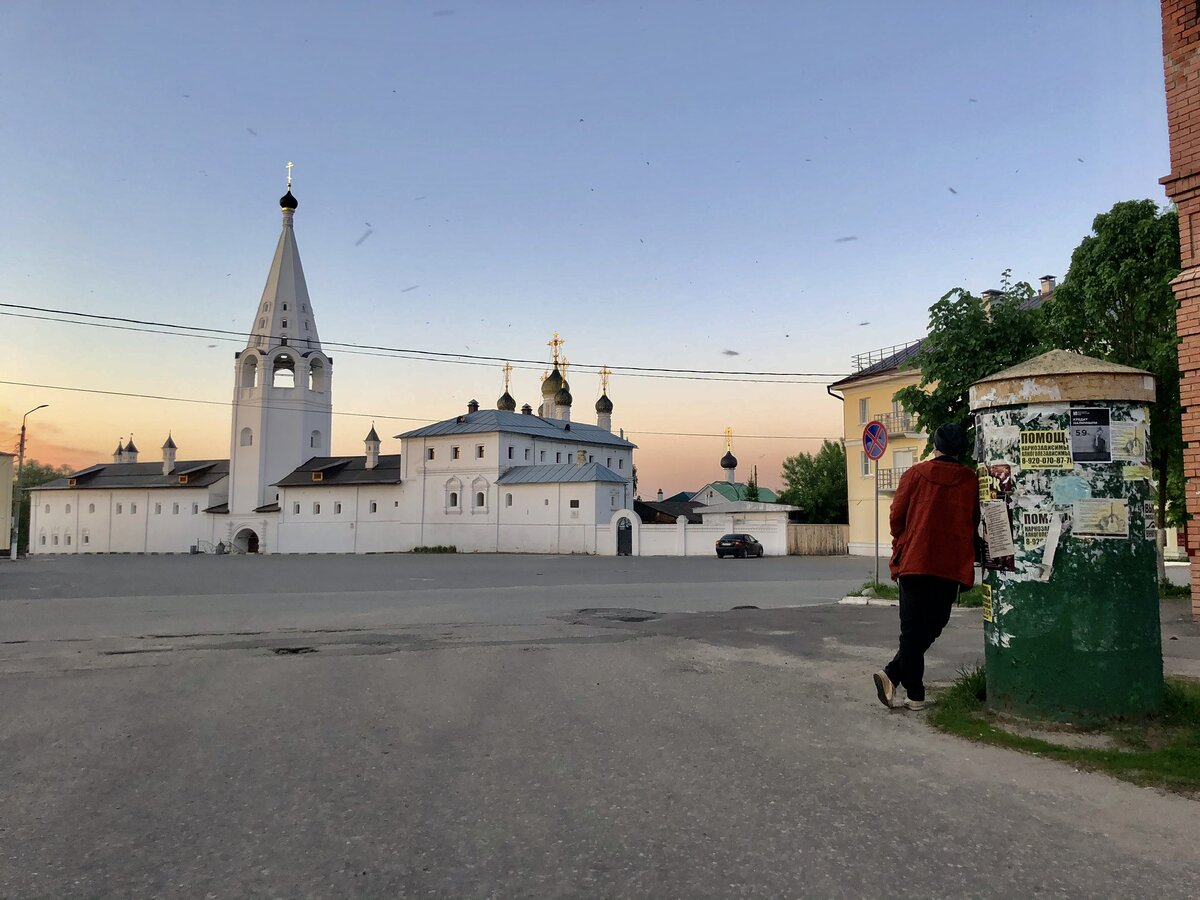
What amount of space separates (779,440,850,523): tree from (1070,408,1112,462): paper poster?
50.3 metres

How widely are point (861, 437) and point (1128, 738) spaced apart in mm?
42291

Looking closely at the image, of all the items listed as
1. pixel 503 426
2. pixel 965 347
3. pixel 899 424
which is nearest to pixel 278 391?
pixel 503 426

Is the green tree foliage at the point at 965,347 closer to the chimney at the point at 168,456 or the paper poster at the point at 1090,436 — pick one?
the paper poster at the point at 1090,436

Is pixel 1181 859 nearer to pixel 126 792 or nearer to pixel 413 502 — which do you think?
pixel 126 792

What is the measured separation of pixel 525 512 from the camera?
63.3 meters

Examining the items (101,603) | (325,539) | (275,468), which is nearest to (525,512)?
(325,539)

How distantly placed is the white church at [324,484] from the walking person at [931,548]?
2004 inches

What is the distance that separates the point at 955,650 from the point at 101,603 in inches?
585

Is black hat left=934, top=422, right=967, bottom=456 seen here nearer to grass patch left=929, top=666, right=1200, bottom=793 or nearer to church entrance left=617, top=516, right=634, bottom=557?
grass patch left=929, top=666, right=1200, bottom=793

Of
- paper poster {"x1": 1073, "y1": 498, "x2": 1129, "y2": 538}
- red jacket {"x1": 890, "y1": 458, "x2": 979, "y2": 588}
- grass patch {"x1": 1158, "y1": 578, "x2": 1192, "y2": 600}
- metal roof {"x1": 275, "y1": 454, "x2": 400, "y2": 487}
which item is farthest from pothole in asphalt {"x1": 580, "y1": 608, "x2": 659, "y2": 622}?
metal roof {"x1": 275, "y1": 454, "x2": 400, "y2": 487}

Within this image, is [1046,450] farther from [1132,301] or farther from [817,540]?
[817,540]

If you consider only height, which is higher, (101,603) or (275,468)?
(275,468)

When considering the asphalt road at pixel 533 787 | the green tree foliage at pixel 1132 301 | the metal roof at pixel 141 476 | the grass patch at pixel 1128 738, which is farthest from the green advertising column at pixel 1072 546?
the metal roof at pixel 141 476

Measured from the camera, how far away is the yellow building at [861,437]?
4369 centimetres
